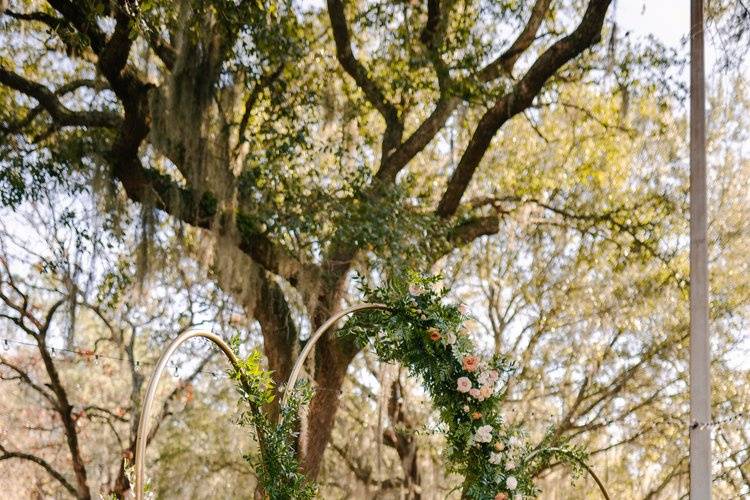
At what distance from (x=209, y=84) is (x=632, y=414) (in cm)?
491

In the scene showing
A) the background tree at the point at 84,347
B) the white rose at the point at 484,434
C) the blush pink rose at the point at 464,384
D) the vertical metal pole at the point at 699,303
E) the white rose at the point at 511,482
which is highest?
the background tree at the point at 84,347

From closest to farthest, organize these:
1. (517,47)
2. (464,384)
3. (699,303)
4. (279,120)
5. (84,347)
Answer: (464,384) < (699,303) < (279,120) < (517,47) < (84,347)

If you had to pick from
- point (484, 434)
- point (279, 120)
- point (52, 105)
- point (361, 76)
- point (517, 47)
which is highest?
point (517, 47)

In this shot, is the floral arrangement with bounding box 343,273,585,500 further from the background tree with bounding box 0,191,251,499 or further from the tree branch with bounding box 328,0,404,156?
the tree branch with bounding box 328,0,404,156

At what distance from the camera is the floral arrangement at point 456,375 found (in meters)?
3.54

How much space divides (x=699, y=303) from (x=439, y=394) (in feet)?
4.10

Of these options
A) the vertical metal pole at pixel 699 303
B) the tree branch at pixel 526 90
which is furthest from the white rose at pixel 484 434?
the tree branch at pixel 526 90

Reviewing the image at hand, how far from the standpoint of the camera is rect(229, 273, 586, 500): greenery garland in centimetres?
346

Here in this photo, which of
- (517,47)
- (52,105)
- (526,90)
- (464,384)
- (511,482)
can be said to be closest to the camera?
(511,482)

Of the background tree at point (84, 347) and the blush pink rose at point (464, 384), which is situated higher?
the background tree at point (84, 347)

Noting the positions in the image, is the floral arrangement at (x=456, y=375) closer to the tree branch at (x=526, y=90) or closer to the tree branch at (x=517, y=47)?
the tree branch at (x=526, y=90)

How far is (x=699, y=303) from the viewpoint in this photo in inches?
159

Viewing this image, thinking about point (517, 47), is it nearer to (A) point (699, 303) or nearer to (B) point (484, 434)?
(A) point (699, 303)

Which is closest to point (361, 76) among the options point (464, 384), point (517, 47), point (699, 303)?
point (517, 47)
